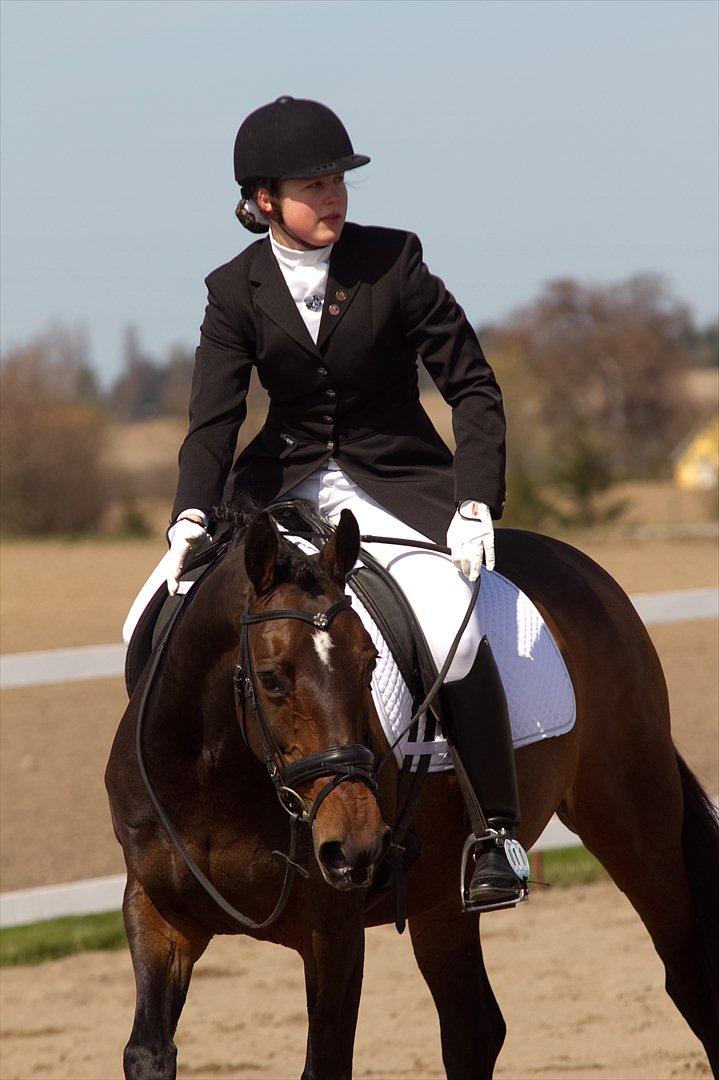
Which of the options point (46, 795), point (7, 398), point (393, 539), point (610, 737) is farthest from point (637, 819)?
point (7, 398)

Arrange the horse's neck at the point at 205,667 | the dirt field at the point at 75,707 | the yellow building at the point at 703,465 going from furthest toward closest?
the yellow building at the point at 703,465 < the dirt field at the point at 75,707 < the horse's neck at the point at 205,667

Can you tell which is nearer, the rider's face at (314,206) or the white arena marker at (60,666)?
the rider's face at (314,206)

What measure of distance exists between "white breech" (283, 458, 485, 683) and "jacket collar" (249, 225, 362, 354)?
0.34 meters

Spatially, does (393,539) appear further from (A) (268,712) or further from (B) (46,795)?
(B) (46,795)

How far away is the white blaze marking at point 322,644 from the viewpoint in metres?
2.58

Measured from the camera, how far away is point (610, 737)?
411 cm

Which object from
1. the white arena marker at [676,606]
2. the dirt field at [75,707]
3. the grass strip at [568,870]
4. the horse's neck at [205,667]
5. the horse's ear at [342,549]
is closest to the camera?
the horse's ear at [342,549]

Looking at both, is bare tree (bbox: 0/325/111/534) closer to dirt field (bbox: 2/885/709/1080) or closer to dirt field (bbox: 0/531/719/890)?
dirt field (bbox: 0/531/719/890)

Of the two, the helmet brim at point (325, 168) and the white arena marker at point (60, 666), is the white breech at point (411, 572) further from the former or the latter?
the white arena marker at point (60, 666)

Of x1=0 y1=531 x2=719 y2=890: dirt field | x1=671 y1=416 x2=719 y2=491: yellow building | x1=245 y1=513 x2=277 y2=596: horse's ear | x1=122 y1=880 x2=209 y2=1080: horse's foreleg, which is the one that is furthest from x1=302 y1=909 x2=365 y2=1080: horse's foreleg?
x1=671 y1=416 x2=719 y2=491: yellow building

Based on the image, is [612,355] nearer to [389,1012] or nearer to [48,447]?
[48,447]

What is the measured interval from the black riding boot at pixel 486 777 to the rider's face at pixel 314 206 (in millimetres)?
996

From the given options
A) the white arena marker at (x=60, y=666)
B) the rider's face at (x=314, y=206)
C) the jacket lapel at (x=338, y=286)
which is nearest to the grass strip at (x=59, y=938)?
the white arena marker at (x=60, y=666)

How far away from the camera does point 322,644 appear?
2.59 metres
